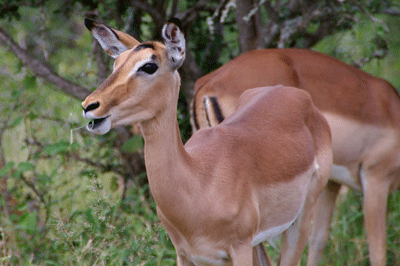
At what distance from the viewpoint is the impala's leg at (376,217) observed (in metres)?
3.90

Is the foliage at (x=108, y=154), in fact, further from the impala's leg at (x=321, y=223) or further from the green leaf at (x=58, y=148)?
the impala's leg at (x=321, y=223)

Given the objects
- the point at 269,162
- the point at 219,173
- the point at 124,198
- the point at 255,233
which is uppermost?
the point at 219,173

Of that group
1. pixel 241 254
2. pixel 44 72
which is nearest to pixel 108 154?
pixel 44 72

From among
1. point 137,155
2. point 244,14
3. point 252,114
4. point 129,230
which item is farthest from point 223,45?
point 252,114

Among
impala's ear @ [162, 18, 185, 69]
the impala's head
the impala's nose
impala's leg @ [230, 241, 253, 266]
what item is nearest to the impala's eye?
the impala's head

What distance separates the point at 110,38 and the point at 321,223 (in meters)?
2.49

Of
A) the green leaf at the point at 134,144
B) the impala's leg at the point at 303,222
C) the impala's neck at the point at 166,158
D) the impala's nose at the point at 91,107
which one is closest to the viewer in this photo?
the impala's nose at the point at 91,107

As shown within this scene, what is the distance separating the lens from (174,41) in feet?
7.02

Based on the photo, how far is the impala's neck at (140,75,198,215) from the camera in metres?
2.18

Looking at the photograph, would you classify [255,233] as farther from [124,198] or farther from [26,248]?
[124,198]

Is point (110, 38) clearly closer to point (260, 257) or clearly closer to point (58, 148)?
point (58, 148)

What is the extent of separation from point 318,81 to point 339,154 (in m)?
0.56

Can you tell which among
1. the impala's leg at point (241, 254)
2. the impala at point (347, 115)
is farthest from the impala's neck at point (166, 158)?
the impala at point (347, 115)

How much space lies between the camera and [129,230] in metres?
3.96
